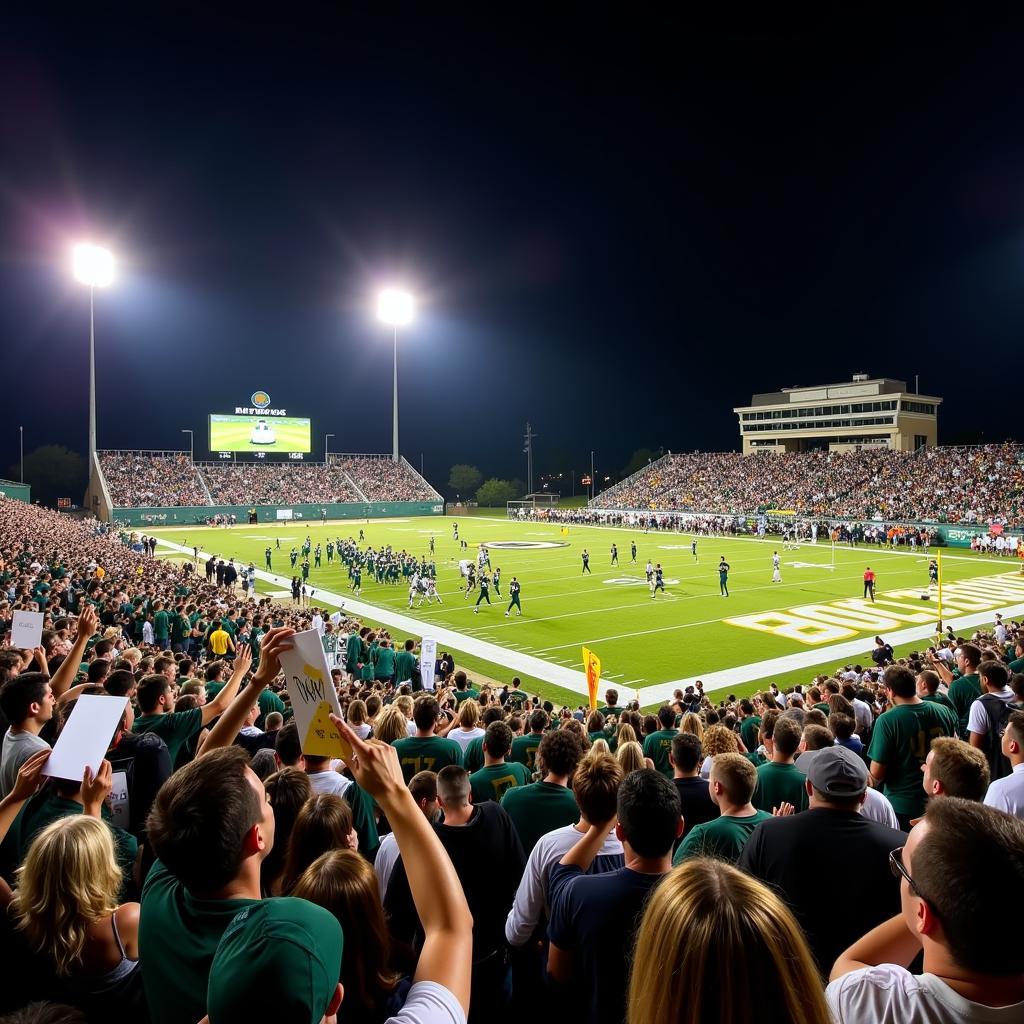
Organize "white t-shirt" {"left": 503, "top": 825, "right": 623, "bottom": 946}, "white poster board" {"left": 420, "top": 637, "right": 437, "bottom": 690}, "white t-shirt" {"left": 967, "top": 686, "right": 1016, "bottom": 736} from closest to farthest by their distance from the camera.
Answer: "white t-shirt" {"left": 503, "top": 825, "right": 623, "bottom": 946}
"white t-shirt" {"left": 967, "top": 686, "right": 1016, "bottom": 736}
"white poster board" {"left": 420, "top": 637, "right": 437, "bottom": 690}

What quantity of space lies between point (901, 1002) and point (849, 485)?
63791 mm

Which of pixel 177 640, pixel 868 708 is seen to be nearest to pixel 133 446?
pixel 177 640

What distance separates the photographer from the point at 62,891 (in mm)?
2496

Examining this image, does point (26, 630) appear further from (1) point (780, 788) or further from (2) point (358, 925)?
(1) point (780, 788)

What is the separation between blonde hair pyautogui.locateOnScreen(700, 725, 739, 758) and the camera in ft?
19.1

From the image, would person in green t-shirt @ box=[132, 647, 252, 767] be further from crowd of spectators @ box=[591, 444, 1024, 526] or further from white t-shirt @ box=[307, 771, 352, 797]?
crowd of spectators @ box=[591, 444, 1024, 526]

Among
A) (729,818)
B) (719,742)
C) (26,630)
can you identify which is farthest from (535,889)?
(26,630)

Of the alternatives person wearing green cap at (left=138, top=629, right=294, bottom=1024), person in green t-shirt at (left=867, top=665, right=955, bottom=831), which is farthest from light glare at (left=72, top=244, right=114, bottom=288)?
person wearing green cap at (left=138, top=629, right=294, bottom=1024)

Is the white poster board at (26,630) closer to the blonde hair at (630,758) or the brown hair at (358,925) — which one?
the blonde hair at (630,758)

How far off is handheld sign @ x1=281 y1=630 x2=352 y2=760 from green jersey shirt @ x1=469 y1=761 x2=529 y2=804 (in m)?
2.55

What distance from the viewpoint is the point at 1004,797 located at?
4.28 meters

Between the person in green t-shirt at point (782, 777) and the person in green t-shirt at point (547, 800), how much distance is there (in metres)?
1.44

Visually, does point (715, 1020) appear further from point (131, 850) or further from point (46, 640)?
point (46, 640)

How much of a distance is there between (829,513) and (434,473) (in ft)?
285
